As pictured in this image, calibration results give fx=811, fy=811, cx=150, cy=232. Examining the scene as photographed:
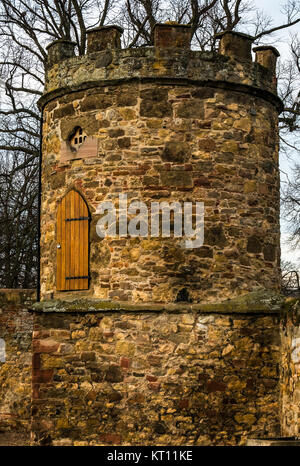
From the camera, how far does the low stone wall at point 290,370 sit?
9781mm

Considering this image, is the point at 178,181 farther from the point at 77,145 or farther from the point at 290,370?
the point at 290,370

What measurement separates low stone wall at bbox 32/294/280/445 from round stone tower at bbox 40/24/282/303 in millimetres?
326

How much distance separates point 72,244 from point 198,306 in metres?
2.00

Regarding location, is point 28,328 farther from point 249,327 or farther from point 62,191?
point 249,327

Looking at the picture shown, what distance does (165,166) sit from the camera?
10.7 meters

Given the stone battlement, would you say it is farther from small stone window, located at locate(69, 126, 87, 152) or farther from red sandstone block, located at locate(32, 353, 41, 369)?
red sandstone block, located at locate(32, 353, 41, 369)

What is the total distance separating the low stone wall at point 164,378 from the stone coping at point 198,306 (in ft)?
0.05

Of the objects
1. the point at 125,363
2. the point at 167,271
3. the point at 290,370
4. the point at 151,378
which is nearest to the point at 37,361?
the point at 125,363

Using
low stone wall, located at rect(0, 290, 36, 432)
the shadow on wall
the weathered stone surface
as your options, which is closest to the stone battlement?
the weathered stone surface

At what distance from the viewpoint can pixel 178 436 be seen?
10.2 metres

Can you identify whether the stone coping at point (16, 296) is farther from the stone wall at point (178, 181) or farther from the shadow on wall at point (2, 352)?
the stone wall at point (178, 181)

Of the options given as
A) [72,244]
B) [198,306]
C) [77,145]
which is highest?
[77,145]

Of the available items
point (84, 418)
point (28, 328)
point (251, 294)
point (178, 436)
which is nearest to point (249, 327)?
point (251, 294)
